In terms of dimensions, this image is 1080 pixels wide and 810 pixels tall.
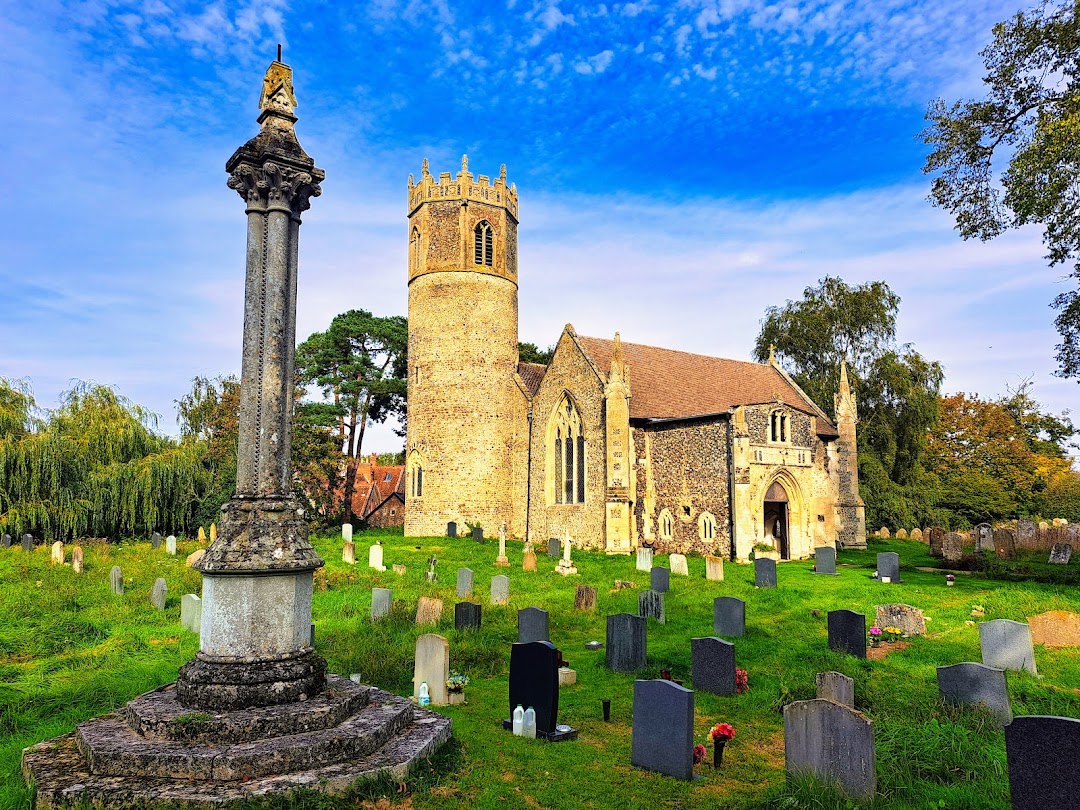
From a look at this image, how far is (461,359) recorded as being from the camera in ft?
97.7

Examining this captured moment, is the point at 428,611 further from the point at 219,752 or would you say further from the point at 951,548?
the point at 951,548

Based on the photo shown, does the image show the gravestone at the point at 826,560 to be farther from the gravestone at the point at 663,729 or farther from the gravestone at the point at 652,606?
the gravestone at the point at 663,729

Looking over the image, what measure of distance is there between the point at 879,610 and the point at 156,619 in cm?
1304

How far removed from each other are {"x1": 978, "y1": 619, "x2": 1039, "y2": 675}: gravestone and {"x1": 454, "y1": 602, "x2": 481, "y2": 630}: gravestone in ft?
24.3

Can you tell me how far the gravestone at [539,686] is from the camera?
279 inches

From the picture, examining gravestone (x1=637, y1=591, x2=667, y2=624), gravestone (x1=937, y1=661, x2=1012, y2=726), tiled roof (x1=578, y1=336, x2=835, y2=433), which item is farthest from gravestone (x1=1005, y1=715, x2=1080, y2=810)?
tiled roof (x1=578, y1=336, x2=835, y2=433)

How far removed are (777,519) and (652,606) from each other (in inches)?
592

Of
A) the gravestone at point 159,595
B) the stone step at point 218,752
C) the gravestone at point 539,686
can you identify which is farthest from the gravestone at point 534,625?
the gravestone at point 159,595

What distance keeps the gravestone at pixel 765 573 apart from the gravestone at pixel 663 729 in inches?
441

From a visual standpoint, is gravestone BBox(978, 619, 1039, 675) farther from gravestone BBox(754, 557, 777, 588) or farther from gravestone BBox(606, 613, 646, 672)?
gravestone BBox(754, 557, 777, 588)

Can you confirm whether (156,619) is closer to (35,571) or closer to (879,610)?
(35,571)

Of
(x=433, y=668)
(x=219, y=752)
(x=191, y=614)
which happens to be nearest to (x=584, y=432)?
(x=191, y=614)

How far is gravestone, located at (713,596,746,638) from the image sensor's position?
38.4 feet

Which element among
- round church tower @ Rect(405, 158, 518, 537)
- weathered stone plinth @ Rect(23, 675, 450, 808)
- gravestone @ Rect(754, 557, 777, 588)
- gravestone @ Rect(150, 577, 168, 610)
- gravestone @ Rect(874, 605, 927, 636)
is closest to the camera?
weathered stone plinth @ Rect(23, 675, 450, 808)
